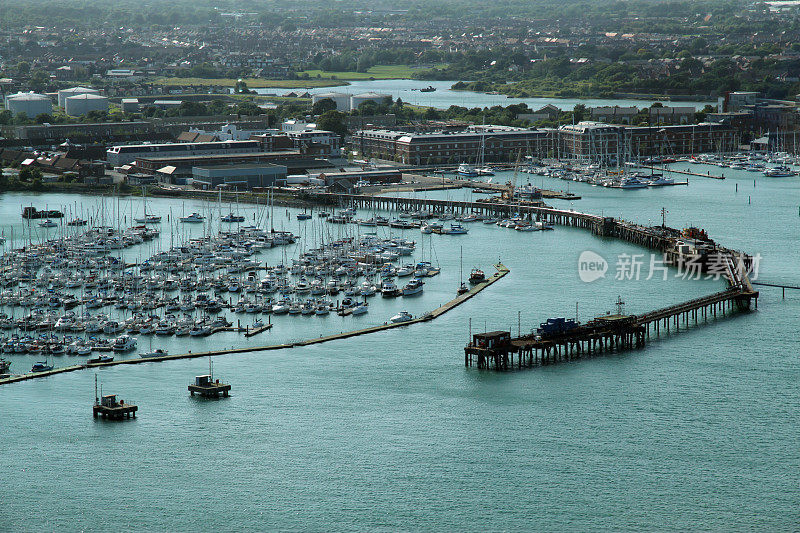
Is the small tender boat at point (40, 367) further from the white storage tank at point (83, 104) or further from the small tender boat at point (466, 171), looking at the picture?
the white storage tank at point (83, 104)

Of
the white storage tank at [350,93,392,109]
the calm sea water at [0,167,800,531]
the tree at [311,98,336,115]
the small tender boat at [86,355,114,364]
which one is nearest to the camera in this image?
the calm sea water at [0,167,800,531]

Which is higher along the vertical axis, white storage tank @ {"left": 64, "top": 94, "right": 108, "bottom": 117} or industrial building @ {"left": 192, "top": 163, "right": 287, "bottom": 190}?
white storage tank @ {"left": 64, "top": 94, "right": 108, "bottom": 117}

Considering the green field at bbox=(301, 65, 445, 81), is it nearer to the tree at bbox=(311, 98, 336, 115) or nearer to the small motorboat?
the tree at bbox=(311, 98, 336, 115)

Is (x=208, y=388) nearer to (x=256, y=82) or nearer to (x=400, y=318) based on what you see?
(x=400, y=318)


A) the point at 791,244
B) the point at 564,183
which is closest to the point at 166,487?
the point at 791,244

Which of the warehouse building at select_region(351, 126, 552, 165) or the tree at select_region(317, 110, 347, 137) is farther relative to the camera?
the tree at select_region(317, 110, 347, 137)

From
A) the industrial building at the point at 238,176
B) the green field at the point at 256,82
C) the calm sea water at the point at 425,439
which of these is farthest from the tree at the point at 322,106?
the calm sea water at the point at 425,439

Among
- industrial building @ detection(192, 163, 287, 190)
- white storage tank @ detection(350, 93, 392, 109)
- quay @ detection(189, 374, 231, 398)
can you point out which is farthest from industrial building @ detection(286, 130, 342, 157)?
quay @ detection(189, 374, 231, 398)
